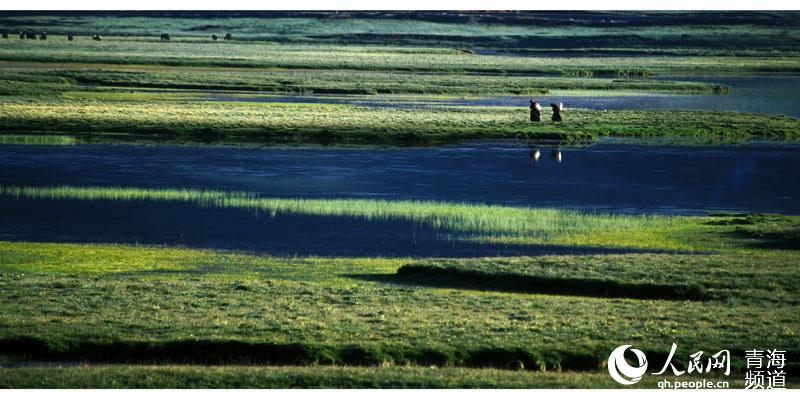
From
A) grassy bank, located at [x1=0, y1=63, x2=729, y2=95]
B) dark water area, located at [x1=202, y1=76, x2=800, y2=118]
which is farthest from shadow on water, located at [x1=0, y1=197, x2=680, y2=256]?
grassy bank, located at [x1=0, y1=63, x2=729, y2=95]

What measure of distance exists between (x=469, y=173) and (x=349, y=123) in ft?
59.4

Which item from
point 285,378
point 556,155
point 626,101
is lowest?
point 626,101

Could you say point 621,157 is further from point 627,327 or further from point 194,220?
point 627,327

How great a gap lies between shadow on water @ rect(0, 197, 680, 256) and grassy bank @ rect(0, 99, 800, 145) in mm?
24200

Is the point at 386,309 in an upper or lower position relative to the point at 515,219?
upper

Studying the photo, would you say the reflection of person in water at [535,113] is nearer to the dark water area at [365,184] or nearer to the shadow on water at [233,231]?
the dark water area at [365,184]

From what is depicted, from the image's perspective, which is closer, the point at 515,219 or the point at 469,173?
the point at 515,219

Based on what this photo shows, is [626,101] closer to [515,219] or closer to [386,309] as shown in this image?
[515,219]

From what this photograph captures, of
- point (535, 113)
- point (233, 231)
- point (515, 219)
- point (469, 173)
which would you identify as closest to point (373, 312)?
point (233, 231)

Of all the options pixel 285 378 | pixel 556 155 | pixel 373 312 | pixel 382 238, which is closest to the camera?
pixel 285 378

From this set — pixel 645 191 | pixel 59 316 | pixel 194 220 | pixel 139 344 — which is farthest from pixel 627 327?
pixel 645 191

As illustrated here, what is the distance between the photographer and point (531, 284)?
29.0 metres

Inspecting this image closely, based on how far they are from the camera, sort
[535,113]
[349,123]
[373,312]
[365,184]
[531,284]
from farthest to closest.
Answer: [535,113]
[349,123]
[365,184]
[531,284]
[373,312]

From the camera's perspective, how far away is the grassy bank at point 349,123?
67125 millimetres
